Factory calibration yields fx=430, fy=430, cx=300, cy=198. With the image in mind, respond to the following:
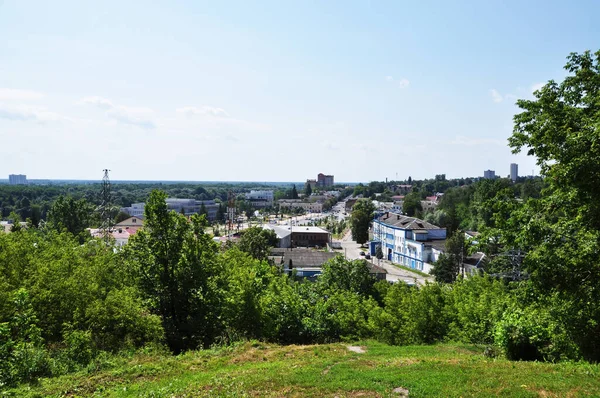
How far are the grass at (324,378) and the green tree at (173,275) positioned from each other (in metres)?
3.33

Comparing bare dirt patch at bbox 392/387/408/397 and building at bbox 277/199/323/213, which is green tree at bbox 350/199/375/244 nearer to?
bare dirt patch at bbox 392/387/408/397

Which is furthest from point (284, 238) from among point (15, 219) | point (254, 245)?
point (15, 219)

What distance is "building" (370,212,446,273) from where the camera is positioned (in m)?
61.5

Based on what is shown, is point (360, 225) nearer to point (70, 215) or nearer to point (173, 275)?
point (70, 215)

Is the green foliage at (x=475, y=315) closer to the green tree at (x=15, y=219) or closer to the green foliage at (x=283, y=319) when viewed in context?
the green foliage at (x=283, y=319)

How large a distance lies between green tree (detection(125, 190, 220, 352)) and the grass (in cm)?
333

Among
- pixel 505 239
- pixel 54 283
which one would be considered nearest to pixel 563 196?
pixel 505 239

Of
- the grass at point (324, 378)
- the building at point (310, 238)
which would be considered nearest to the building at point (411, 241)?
the building at point (310, 238)

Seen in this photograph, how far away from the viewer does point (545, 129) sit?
43.5 ft

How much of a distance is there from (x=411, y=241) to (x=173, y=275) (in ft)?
172

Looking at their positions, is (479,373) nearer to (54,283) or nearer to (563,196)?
(563,196)

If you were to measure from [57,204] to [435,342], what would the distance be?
6059 cm

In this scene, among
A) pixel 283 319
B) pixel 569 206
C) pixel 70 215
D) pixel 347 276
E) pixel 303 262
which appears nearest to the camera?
pixel 569 206

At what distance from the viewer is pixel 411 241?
64.8m
